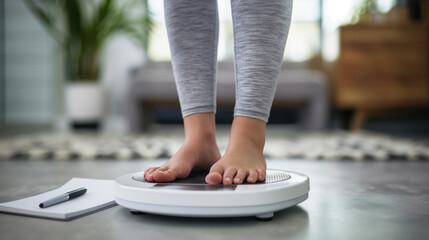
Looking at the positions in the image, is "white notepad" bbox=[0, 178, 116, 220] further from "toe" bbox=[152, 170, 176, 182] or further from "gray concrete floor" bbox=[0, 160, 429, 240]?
"toe" bbox=[152, 170, 176, 182]

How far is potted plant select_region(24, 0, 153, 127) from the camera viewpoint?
118 inches

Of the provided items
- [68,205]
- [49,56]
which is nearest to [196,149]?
[68,205]

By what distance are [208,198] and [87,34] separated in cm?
282

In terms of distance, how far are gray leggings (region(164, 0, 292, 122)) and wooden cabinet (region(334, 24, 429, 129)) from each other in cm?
233

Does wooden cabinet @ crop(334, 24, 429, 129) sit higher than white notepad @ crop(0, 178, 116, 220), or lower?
higher

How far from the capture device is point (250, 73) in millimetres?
666

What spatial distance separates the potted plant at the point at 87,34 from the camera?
9.87ft

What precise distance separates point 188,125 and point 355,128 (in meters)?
2.48

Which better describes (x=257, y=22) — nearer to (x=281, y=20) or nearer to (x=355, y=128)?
(x=281, y=20)

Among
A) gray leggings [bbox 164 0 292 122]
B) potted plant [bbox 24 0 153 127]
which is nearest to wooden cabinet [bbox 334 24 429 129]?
potted plant [bbox 24 0 153 127]

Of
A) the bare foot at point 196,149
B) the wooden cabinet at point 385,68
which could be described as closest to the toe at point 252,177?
the bare foot at point 196,149

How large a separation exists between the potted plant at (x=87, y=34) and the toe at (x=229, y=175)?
2.58m

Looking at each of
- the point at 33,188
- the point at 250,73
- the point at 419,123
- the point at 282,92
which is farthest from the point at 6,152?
the point at 419,123

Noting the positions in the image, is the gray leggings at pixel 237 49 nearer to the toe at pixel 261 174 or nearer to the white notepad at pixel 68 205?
the toe at pixel 261 174
